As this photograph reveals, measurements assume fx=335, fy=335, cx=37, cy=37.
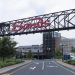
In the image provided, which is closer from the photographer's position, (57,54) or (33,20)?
(33,20)

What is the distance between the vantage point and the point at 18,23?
4275cm

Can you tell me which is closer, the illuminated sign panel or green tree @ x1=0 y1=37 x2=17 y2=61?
the illuminated sign panel

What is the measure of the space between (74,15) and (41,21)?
540 centimetres

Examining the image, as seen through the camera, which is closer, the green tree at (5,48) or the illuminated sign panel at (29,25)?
the illuminated sign panel at (29,25)

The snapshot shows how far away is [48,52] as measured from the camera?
19988 centimetres

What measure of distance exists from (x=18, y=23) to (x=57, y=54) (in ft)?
435

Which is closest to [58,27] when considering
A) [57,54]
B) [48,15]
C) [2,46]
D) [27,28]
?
[48,15]

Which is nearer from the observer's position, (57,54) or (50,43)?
(57,54)

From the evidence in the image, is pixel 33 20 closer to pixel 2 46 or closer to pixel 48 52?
pixel 2 46

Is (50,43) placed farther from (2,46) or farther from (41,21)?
(41,21)

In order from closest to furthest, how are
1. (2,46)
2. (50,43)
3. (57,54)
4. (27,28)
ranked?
(27,28) < (2,46) < (57,54) < (50,43)

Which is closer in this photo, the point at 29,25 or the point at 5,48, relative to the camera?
the point at 29,25

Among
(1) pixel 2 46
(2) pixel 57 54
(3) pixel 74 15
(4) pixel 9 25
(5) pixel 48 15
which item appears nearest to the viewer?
(3) pixel 74 15

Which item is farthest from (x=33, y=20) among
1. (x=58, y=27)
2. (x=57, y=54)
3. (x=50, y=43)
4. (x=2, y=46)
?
(x=50, y=43)
